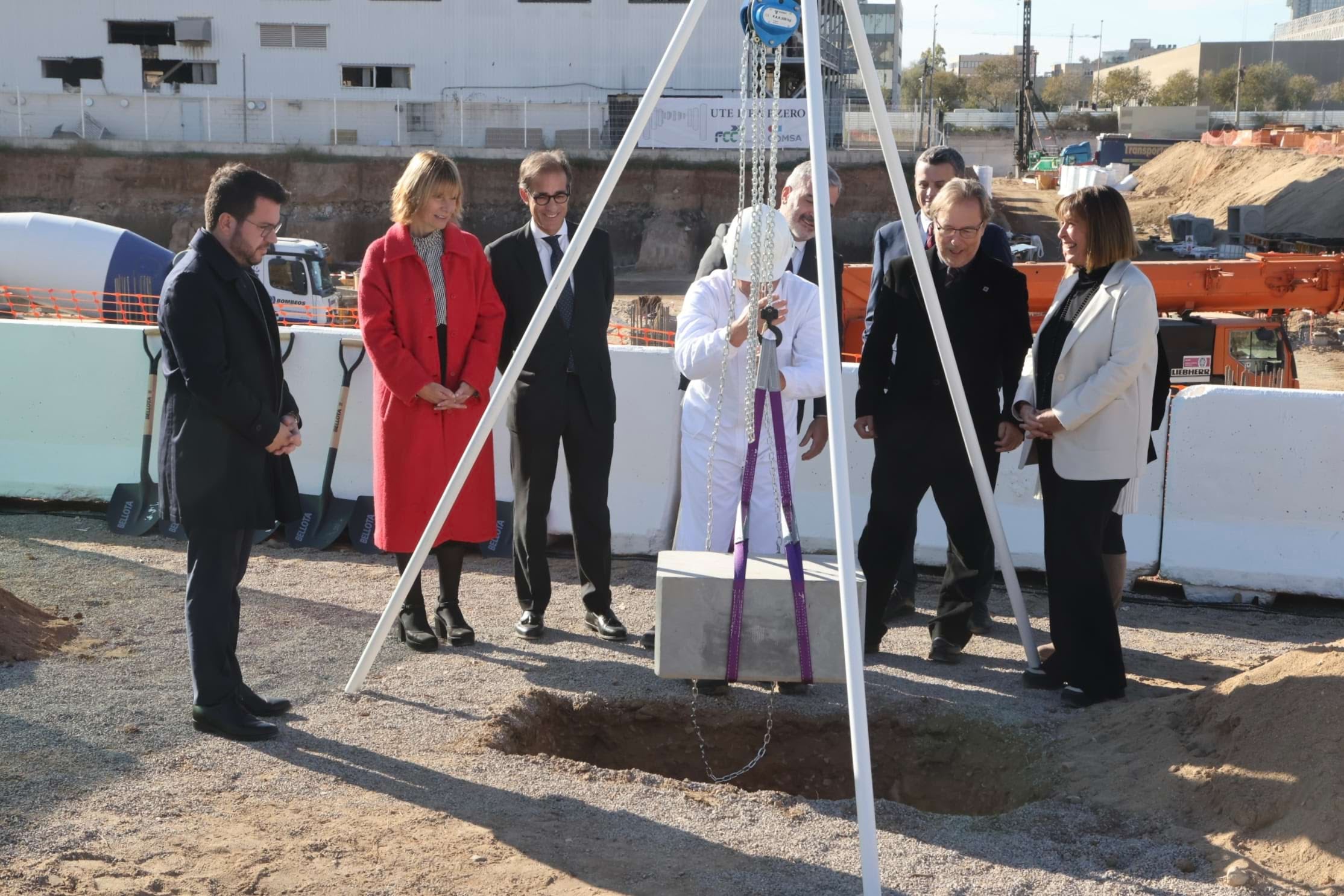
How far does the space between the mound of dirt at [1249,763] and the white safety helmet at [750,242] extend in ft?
7.34

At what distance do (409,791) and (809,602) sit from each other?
5.19 ft

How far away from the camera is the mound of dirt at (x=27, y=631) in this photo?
18.8ft

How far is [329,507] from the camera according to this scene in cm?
811

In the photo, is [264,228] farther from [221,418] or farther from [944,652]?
[944,652]

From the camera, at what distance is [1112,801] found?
4516 millimetres

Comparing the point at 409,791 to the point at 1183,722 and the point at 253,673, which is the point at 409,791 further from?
the point at 1183,722

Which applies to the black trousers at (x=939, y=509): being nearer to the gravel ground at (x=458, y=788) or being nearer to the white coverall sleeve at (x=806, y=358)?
the gravel ground at (x=458, y=788)

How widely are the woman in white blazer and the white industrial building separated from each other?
109 ft

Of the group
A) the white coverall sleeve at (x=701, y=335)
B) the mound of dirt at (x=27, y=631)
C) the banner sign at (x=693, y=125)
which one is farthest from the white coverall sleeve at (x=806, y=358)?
the banner sign at (x=693, y=125)

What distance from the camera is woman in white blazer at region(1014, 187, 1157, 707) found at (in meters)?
5.24

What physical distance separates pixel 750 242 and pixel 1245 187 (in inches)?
1805

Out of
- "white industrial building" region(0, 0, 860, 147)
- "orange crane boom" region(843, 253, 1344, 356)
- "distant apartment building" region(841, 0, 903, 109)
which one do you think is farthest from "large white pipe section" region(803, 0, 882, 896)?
"distant apartment building" region(841, 0, 903, 109)

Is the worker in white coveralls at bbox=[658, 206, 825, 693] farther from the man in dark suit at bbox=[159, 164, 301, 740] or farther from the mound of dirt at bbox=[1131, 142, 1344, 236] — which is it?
the mound of dirt at bbox=[1131, 142, 1344, 236]

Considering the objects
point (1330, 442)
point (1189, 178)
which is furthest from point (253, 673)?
point (1189, 178)
